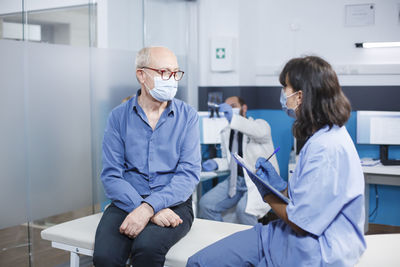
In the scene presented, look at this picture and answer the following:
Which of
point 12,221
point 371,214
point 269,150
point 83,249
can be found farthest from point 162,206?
point 371,214

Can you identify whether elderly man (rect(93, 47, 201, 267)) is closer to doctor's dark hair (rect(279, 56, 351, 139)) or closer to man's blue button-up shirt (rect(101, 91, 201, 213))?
man's blue button-up shirt (rect(101, 91, 201, 213))

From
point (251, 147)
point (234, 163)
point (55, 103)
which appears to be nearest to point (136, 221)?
point (55, 103)

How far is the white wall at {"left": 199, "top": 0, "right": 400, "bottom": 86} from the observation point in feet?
12.8

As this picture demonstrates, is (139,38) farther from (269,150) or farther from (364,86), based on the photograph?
(364,86)

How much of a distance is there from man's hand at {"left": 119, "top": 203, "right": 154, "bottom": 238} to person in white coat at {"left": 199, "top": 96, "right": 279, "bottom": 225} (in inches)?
59.5

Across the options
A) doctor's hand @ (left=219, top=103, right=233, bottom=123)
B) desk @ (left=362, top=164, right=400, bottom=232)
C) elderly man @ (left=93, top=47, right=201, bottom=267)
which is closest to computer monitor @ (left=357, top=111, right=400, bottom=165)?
desk @ (left=362, top=164, right=400, bottom=232)

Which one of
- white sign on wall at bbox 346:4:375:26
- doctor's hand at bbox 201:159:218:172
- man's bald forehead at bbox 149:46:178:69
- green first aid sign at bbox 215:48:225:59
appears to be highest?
white sign on wall at bbox 346:4:375:26

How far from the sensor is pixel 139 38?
11.1 feet

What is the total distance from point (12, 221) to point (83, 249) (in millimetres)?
719

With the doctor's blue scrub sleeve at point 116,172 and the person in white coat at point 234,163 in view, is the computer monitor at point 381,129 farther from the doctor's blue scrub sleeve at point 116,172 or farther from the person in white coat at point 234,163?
the doctor's blue scrub sleeve at point 116,172

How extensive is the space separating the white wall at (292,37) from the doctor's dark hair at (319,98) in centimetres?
274

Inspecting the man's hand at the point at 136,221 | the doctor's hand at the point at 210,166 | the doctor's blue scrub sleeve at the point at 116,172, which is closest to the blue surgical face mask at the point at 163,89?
the doctor's blue scrub sleeve at the point at 116,172

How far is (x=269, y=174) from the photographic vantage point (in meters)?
1.60

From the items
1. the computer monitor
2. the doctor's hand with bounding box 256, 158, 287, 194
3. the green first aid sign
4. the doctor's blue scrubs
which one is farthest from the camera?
the green first aid sign
